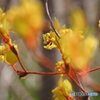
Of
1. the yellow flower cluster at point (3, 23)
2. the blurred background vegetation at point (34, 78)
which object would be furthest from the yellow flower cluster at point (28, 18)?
the blurred background vegetation at point (34, 78)

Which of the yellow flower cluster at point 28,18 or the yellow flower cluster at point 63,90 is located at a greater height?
the yellow flower cluster at point 28,18

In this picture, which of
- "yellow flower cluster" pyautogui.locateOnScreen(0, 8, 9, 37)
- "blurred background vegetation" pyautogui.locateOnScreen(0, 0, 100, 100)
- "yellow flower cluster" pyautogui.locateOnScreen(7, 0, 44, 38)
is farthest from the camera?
"blurred background vegetation" pyautogui.locateOnScreen(0, 0, 100, 100)

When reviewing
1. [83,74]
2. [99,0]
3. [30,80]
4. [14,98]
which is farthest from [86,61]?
[99,0]

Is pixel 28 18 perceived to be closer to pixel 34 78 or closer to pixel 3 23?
pixel 3 23

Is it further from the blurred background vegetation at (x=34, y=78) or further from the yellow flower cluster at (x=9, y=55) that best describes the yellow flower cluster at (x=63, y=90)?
the blurred background vegetation at (x=34, y=78)

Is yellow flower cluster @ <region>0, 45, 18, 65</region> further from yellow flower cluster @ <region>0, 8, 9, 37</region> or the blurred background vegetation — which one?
the blurred background vegetation

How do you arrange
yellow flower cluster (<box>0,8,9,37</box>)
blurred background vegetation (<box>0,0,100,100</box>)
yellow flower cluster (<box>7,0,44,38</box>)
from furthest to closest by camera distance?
blurred background vegetation (<box>0,0,100,100</box>), yellow flower cluster (<box>0,8,9,37</box>), yellow flower cluster (<box>7,0,44,38</box>)

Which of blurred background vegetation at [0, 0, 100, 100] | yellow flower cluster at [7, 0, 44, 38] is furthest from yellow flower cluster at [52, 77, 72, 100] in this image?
blurred background vegetation at [0, 0, 100, 100]

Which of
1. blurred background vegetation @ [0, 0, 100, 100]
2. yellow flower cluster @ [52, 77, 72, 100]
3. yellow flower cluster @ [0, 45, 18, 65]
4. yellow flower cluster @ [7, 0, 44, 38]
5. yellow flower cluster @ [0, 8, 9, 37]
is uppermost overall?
yellow flower cluster @ [7, 0, 44, 38]

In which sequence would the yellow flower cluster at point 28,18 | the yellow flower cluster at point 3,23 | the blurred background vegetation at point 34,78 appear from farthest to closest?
1. the blurred background vegetation at point 34,78
2. the yellow flower cluster at point 3,23
3. the yellow flower cluster at point 28,18

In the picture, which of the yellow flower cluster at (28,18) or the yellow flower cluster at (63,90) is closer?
the yellow flower cluster at (28,18)
